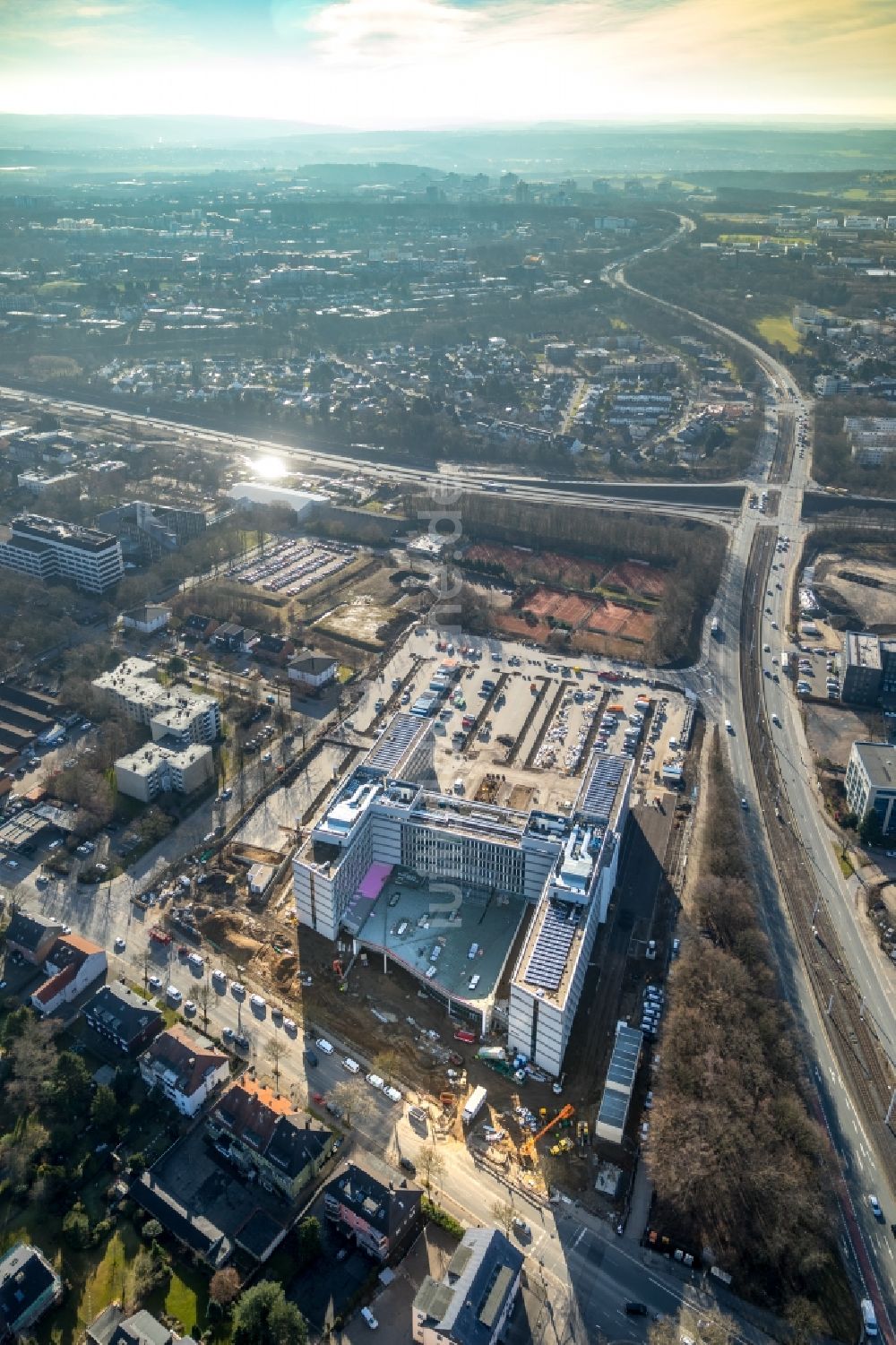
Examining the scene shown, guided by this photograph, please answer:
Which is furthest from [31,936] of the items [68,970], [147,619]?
[147,619]

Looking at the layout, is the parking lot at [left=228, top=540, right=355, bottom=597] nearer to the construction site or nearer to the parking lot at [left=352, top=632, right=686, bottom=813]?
the parking lot at [left=352, top=632, right=686, bottom=813]

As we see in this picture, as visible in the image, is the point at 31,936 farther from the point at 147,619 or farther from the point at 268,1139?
the point at 147,619

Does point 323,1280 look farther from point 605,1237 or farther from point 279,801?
point 279,801

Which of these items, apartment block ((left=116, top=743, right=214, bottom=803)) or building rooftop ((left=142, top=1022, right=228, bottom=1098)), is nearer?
building rooftop ((left=142, top=1022, right=228, bottom=1098))

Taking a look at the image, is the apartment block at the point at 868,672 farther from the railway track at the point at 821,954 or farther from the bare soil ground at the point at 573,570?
the bare soil ground at the point at 573,570

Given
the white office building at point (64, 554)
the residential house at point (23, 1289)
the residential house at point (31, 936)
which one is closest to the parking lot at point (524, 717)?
the residential house at point (31, 936)

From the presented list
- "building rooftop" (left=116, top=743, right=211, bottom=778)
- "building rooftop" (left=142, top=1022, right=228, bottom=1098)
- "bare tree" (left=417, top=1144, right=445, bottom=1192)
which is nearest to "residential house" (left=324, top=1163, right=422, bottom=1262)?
"bare tree" (left=417, top=1144, right=445, bottom=1192)

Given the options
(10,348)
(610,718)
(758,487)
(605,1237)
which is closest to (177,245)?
(10,348)
